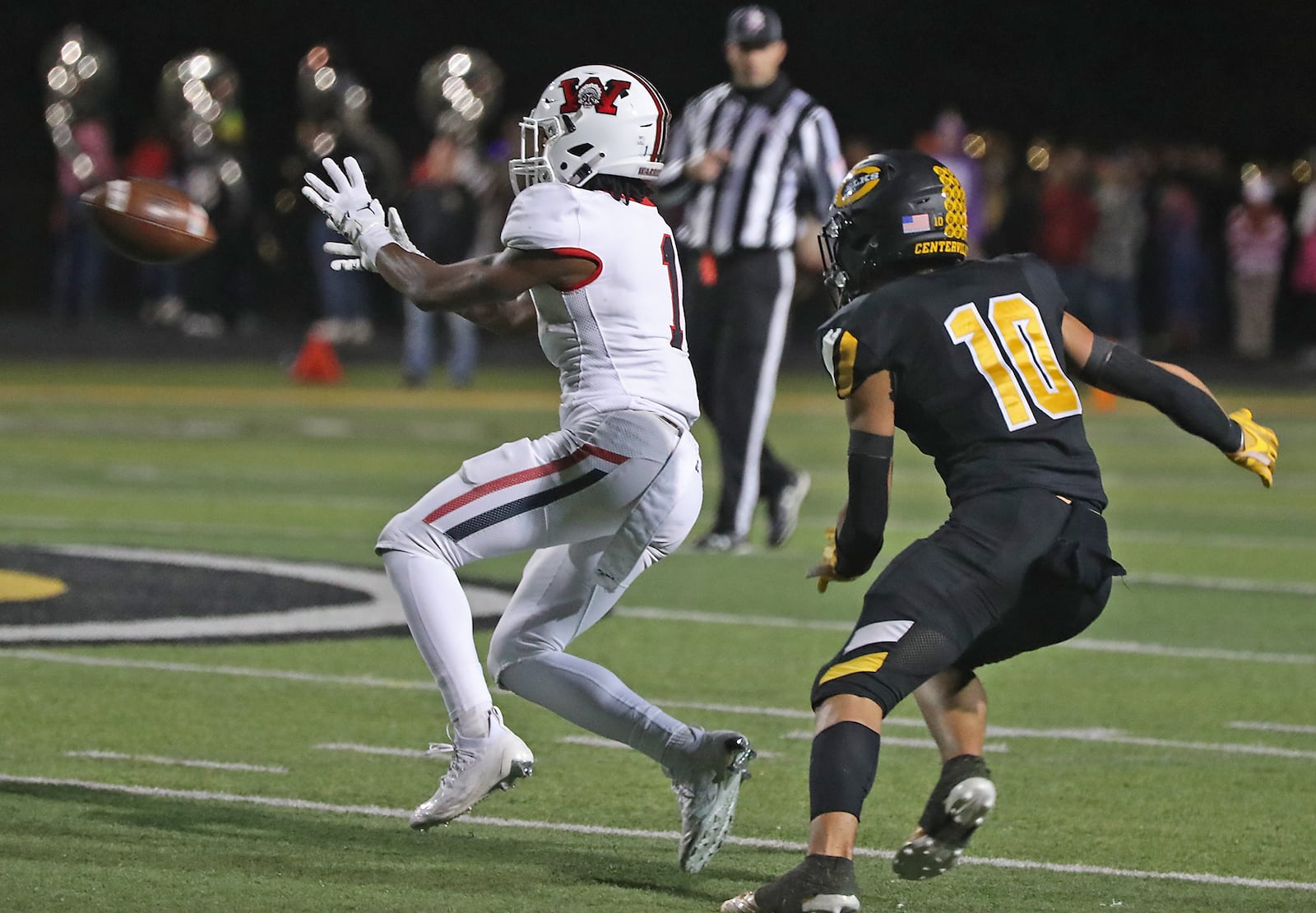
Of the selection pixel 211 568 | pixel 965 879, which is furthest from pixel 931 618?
pixel 211 568

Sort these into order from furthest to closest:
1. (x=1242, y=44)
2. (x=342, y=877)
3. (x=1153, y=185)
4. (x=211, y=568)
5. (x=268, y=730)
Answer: (x=1242, y=44), (x=1153, y=185), (x=211, y=568), (x=268, y=730), (x=342, y=877)

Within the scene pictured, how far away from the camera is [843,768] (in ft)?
13.6

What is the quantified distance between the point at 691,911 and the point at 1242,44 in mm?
26097

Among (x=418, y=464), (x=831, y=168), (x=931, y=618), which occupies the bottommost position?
(x=418, y=464)

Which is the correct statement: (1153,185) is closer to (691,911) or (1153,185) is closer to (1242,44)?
(1242,44)

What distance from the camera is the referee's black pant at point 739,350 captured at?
9906 millimetres

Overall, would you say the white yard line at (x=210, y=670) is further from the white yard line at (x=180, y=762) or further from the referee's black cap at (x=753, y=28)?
the referee's black cap at (x=753, y=28)

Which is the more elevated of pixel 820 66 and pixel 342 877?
pixel 820 66

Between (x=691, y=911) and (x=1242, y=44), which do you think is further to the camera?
(x=1242, y=44)

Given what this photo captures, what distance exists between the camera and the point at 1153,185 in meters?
25.7

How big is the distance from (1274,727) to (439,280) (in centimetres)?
297

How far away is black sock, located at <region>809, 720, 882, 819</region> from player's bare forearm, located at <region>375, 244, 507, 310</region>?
1290 millimetres

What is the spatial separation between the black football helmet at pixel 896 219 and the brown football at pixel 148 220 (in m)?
1.99

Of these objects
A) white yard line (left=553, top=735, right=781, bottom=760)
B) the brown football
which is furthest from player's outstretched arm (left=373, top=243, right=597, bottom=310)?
white yard line (left=553, top=735, right=781, bottom=760)
